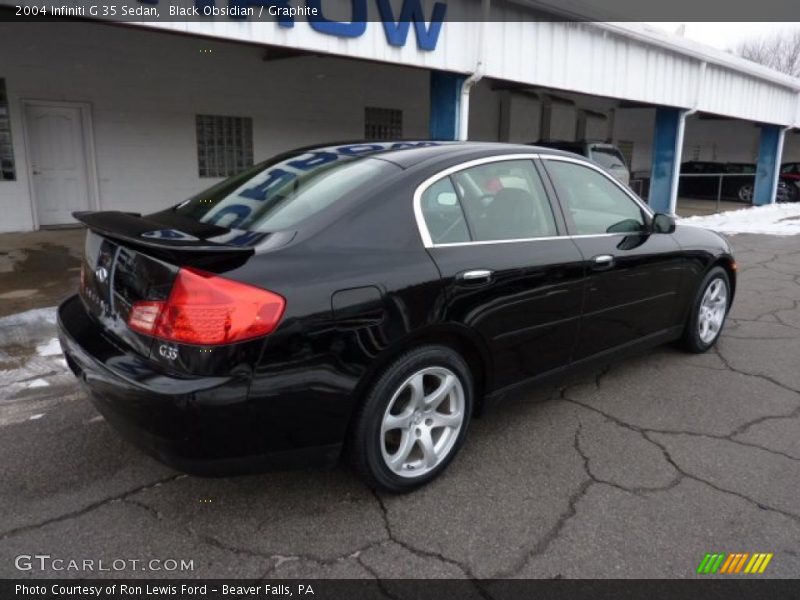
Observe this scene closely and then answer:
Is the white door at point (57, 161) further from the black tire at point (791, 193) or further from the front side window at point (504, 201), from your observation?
the black tire at point (791, 193)

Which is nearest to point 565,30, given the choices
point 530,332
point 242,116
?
point 242,116

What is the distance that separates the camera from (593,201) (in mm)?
3791

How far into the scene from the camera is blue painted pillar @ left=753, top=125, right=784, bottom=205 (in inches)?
799

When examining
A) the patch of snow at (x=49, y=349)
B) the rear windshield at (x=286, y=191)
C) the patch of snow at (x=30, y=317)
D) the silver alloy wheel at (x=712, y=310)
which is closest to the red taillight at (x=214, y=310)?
the rear windshield at (x=286, y=191)

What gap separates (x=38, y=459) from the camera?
3080mm

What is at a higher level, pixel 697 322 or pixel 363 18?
pixel 363 18

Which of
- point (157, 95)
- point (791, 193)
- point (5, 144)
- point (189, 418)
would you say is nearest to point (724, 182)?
point (791, 193)

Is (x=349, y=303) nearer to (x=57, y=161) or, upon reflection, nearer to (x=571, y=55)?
(x=57, y=161)

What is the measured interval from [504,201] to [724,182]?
72.4 feet

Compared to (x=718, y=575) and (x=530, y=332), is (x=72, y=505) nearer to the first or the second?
(x=530, y=332)

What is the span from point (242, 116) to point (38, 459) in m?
9.93

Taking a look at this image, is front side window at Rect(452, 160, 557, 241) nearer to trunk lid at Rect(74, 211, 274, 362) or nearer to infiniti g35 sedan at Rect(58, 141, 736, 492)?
infiniti g35 sedan at Rect(58, 141, 736, 492)

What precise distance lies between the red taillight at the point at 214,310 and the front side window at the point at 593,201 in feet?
6.47

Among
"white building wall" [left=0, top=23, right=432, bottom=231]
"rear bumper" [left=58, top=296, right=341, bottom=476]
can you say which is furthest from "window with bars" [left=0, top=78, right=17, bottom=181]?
"rear bumper" [left=58, top=296, right=341, bottom=476]
